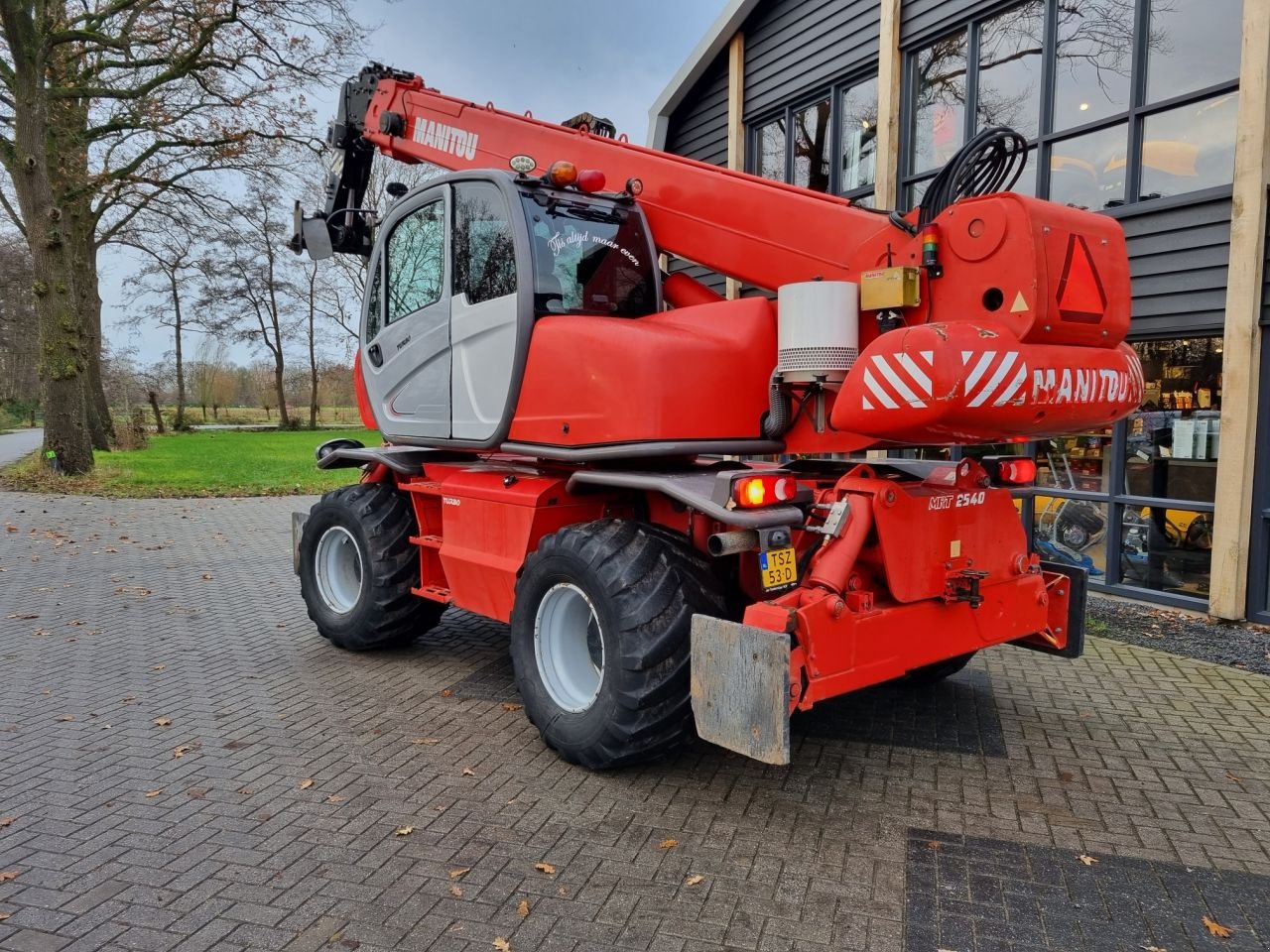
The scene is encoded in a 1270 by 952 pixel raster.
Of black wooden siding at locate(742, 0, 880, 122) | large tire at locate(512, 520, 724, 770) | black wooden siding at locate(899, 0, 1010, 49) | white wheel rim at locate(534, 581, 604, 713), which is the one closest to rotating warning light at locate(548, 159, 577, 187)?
large tire at locate(512, 520, 724, 770)

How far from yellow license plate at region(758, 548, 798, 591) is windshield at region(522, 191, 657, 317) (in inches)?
72.0

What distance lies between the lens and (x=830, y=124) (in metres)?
10.4

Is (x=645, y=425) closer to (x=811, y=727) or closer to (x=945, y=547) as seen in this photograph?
(x=945, y=547)

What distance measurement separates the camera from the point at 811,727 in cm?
458

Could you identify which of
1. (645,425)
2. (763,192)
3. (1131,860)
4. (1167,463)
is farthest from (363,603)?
(1167,463)

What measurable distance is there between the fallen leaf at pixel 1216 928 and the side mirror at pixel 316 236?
597 cm

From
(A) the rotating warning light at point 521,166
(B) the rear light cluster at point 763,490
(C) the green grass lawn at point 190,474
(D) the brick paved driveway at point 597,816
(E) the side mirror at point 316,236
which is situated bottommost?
(D) the brick paved driveway at point 597,816

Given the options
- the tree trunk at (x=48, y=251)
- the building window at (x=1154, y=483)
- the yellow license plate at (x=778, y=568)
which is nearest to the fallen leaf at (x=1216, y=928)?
the yellow license plate at (x=778, y=568)

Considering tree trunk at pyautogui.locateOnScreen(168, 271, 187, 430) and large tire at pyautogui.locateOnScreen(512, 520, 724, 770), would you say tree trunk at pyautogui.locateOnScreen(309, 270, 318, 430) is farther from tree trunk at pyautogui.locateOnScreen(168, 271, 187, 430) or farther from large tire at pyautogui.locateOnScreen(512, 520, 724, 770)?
large tire at pyautogui.locateOnScreen(512, 520, 724, 770)

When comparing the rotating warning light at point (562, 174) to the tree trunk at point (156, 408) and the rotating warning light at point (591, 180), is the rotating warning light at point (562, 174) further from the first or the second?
the tree trunk at point (156, 408)

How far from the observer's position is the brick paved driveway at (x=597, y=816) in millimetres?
2840

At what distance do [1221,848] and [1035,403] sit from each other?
1887 millimetres

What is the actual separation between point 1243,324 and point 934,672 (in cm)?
369

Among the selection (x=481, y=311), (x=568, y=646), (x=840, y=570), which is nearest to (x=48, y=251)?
(x=481, y=311)
